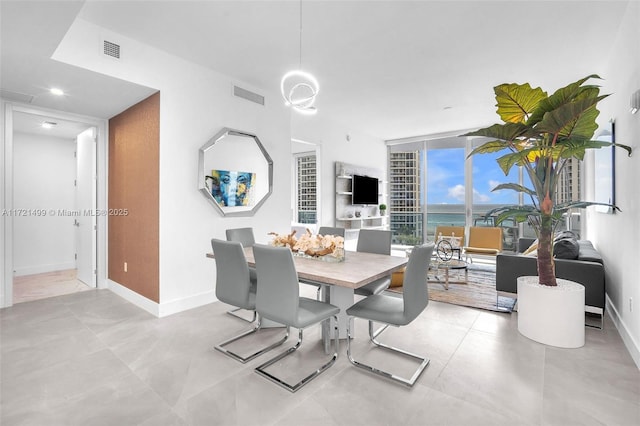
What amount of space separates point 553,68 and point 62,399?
560 cm

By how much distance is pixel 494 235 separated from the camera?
579 cm

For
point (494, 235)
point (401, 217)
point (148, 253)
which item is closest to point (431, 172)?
point (401, 217)

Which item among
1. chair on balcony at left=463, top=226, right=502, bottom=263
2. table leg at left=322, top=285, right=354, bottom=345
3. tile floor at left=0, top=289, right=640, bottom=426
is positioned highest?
chair on balcony at left=463, top=226, right=502, bottom=263

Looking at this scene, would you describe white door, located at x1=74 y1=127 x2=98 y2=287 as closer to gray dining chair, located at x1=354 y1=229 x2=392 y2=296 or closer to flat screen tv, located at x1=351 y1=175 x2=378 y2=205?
gray dining chair, located at x1=354 y1=229 x2=392 y2=296

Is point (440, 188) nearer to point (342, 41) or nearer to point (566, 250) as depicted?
point (566, 250)

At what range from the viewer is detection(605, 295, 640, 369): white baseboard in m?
2.40

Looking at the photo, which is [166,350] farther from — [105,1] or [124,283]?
[105,1]

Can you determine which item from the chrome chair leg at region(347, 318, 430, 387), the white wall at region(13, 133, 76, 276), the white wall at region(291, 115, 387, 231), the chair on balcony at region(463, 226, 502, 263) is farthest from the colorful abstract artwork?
the chair on balcony at region(463, 226, 502, 263)

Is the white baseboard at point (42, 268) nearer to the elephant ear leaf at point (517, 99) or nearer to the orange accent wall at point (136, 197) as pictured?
the orange accent wall at point (136, 197)

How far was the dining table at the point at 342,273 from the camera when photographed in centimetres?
214

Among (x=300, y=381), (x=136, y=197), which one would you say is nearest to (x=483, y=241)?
(x=300, y=381)

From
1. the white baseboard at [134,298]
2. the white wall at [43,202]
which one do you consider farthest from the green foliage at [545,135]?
the white wall at [43,202]

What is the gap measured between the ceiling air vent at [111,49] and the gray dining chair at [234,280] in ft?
6.90

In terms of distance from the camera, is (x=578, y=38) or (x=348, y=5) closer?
(x=348, y=5)
